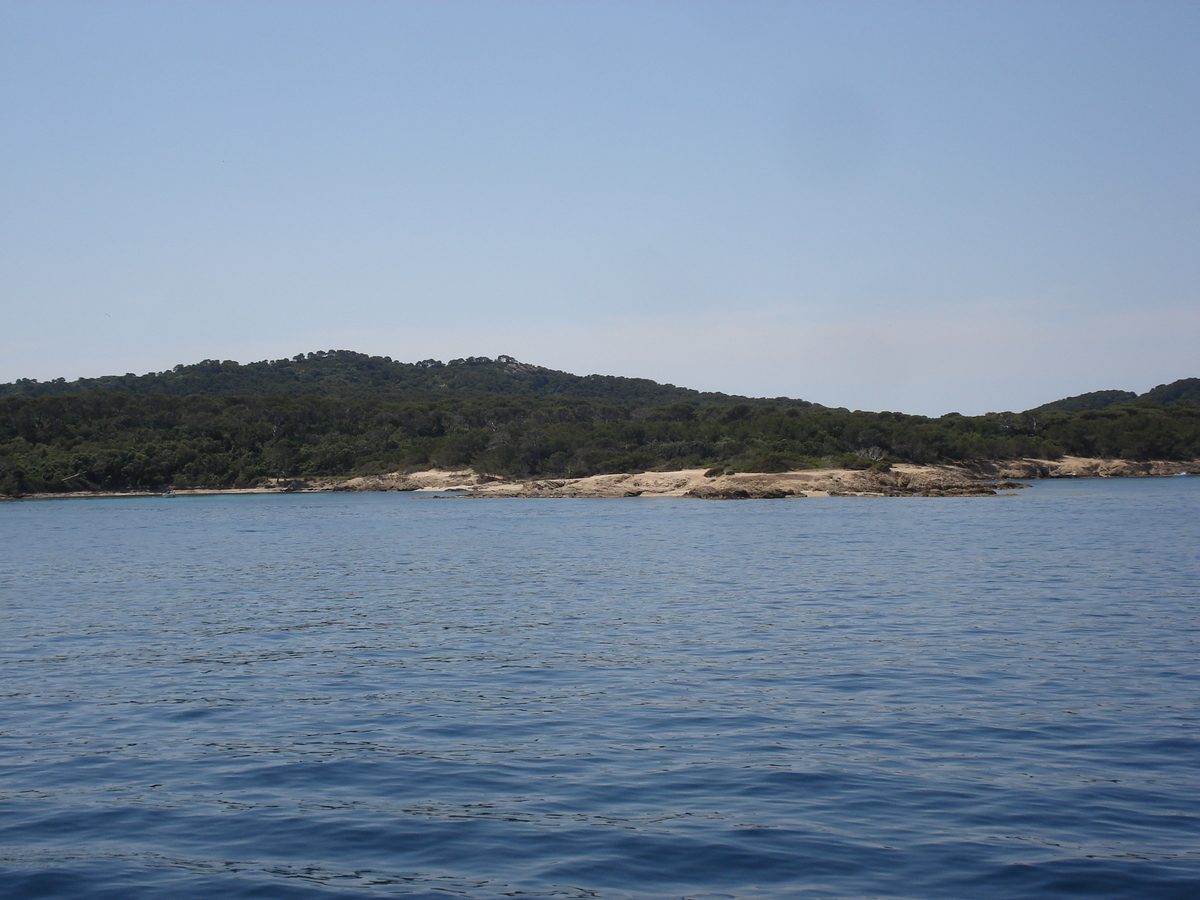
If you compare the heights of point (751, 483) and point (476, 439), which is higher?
point (476, 439)

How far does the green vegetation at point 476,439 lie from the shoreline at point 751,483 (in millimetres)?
1954

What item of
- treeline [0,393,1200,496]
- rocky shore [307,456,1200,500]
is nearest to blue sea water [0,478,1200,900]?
rocky shore [307,456,1200,500]

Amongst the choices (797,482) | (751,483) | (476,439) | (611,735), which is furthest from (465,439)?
(611,735)

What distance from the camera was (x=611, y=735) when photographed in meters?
12.3

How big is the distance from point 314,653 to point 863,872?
41.5 ft

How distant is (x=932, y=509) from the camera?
201 ft

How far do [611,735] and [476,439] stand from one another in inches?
4277

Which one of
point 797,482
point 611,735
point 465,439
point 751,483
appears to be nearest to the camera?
point 611,735

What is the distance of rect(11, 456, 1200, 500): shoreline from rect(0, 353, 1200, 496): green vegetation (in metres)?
1.95

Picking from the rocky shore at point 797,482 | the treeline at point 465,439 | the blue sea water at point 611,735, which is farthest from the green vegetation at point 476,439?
the blue sea water at point 611,735

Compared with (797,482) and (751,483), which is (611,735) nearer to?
(751,483)

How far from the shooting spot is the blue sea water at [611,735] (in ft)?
27.3

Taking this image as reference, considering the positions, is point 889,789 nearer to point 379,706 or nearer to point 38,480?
point 379,706

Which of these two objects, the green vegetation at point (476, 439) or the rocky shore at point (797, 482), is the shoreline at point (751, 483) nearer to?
the rocky shore at point (797, 482)
